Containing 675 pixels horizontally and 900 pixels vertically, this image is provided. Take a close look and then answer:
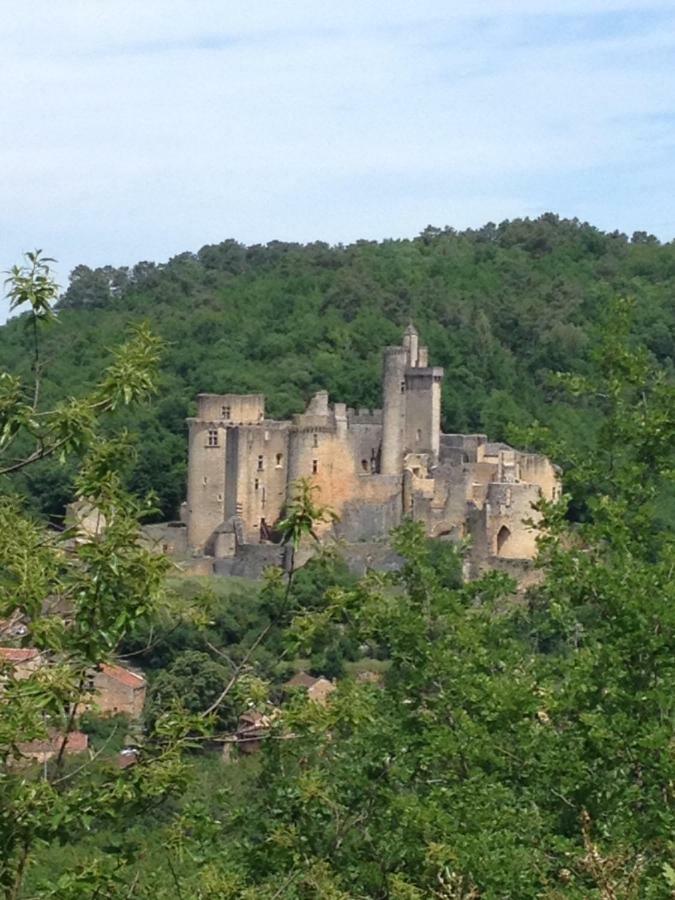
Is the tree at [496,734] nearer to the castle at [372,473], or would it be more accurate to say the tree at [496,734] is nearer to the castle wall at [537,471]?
the castle at [372,473]

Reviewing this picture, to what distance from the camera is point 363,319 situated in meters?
63.8

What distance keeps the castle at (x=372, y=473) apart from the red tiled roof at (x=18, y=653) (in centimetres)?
3425

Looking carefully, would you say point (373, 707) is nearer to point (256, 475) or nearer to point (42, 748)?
point (42, 748)

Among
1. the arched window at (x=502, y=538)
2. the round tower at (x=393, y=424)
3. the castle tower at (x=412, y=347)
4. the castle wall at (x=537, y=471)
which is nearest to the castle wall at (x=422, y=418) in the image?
the round tower at (x=393, y=424)

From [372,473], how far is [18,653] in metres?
35.9

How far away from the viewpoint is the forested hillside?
5525 cm

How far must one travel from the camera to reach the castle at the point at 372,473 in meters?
43.9

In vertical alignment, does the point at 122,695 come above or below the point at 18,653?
below

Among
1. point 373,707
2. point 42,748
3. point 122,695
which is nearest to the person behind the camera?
point 373,707

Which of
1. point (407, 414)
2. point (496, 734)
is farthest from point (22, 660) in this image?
point (407, 414)

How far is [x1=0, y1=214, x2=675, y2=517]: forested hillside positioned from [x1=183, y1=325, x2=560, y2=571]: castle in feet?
10.0

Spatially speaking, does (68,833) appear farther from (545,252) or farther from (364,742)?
(545,252)

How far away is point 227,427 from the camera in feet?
152

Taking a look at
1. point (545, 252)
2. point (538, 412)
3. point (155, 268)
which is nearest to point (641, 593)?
point (538, 412)
